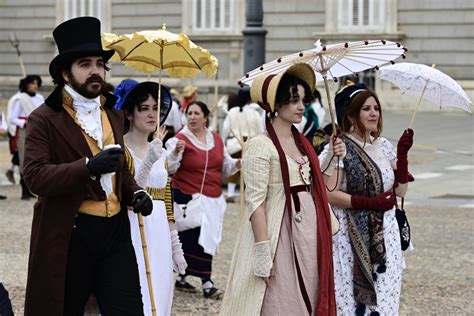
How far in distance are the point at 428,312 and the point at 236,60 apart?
837 inches

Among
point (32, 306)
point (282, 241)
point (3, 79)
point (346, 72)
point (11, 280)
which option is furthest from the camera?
point (3, 79)

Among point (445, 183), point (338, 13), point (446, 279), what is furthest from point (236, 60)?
point (446, 279)

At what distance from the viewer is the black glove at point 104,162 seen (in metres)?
5.09

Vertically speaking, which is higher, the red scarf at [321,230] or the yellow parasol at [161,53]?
the yellow parasol at [161,53]

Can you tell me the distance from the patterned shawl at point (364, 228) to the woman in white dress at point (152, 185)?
978mm

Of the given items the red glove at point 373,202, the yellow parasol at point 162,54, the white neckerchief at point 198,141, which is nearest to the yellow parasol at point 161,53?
the yellow parasol at point 162,54

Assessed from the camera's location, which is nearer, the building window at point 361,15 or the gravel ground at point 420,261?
the gravel ground at point 420,261

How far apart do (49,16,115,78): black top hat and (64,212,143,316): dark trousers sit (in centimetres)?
72

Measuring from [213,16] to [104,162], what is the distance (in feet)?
83.8

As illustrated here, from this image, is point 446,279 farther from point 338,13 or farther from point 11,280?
point 338,13

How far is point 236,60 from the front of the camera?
29.3 metres

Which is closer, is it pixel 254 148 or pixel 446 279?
pixel 254 148

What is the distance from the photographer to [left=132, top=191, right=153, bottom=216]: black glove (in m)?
5.48

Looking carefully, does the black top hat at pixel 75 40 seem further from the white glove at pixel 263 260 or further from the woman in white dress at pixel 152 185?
the white glove at pixel 263 260
